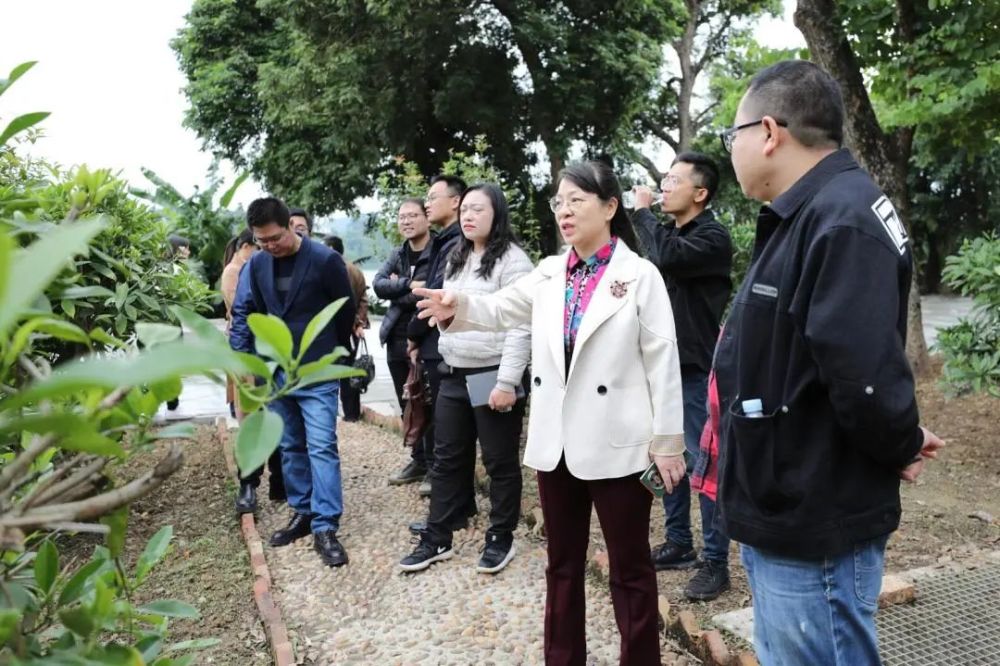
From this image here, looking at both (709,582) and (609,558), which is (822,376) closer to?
(609,558)

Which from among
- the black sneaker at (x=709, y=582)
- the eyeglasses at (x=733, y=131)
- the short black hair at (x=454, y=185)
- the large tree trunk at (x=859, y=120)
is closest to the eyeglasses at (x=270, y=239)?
the short black hair at (x=454, y=185)

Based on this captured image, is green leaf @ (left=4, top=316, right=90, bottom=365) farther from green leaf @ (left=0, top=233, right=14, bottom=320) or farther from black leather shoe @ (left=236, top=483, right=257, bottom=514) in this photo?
black leather shoe @ (left=236, top=483, right=257, bottom=514)

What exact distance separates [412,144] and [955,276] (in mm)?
13193

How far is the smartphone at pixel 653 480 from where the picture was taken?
2.63m

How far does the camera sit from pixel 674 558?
12.6 ft

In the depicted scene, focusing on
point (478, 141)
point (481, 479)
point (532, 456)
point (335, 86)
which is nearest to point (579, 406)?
point (532, 456)

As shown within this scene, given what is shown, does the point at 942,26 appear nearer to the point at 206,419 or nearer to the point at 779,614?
the point at 779,614

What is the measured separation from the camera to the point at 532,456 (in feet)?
9.25

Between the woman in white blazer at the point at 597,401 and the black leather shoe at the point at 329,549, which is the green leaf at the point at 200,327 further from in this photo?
the black leather shoe at the point at 329,549

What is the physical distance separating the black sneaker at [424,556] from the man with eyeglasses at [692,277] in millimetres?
1108

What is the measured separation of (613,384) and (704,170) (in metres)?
1.48

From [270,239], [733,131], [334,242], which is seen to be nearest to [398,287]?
[270,239]

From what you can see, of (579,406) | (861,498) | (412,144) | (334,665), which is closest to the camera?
(861,498)

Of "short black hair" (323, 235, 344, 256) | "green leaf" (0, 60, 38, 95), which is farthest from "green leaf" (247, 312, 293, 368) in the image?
"short black hair" (323, 235, 344, 256)
